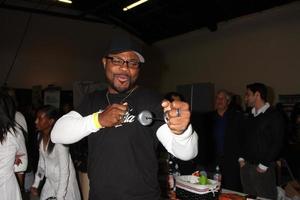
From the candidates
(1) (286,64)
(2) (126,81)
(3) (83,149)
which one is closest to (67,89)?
(3) (83,149)

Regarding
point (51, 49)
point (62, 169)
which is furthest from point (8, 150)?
point (51, 49)

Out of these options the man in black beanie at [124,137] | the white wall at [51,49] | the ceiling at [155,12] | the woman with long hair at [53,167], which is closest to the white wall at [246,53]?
the ceiling at [155,12]

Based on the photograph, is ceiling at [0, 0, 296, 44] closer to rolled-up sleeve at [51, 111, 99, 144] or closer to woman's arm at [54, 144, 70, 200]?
woman's arm at [54, 144, 70, 200]

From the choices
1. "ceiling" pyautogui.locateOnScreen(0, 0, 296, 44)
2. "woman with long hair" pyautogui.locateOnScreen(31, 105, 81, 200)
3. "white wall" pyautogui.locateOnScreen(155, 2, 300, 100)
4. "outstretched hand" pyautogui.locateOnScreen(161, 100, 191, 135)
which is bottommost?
"woman with long hair" pyautogui.locateOnScreen(31, 105, 81, 200)

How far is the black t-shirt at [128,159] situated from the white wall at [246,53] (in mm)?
6196

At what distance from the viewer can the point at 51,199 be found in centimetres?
290

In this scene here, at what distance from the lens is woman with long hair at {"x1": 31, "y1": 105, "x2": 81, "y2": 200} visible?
2831mm

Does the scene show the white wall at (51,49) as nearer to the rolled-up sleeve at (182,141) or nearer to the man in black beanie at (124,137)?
the man in black beanie at (124,137)

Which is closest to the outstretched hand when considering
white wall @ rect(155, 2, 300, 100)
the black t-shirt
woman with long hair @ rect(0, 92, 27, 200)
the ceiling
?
the black t-shirt

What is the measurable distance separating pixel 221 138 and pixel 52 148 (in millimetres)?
2082

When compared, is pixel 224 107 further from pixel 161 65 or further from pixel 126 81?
pixel 161 65

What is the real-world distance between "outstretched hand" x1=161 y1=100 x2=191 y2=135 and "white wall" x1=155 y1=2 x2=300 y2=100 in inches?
251

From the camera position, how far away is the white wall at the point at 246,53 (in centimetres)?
712

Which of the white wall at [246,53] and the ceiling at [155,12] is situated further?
the ceiling at [155,12]
